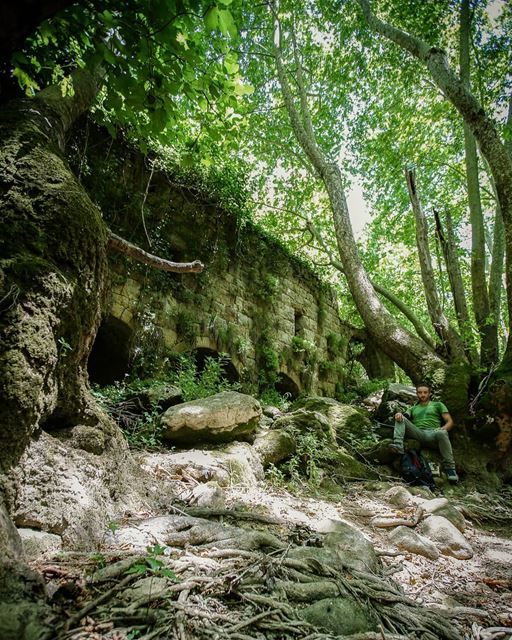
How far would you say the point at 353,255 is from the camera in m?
6.68

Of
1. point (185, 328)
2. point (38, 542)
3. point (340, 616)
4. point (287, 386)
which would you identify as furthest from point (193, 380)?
point (340, 616)

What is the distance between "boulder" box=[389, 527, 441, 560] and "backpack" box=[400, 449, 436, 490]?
1961mm

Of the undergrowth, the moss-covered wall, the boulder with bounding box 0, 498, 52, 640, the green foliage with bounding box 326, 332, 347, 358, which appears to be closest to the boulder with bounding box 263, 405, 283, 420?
the undergrowth

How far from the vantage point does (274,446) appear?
13.2 ft

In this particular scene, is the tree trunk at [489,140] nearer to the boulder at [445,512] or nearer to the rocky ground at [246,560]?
the boulder at [445,512]

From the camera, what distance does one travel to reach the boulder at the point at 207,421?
3.61 metres

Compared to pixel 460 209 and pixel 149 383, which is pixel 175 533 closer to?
pixel 149 383

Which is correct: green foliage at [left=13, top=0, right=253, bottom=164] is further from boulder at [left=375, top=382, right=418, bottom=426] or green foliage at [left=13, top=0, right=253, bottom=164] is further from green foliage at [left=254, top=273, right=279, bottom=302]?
green foliage at [left=254, top=273, right=279, bottom=302]

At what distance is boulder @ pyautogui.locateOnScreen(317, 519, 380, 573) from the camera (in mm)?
1939

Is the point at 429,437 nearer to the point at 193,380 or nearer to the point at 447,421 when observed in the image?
the point at 447,421

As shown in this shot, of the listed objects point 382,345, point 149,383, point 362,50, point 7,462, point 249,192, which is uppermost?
point 362,50

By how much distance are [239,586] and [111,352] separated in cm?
462

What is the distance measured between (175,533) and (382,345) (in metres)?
4.92

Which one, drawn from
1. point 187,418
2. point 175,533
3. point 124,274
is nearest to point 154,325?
point 124,274
